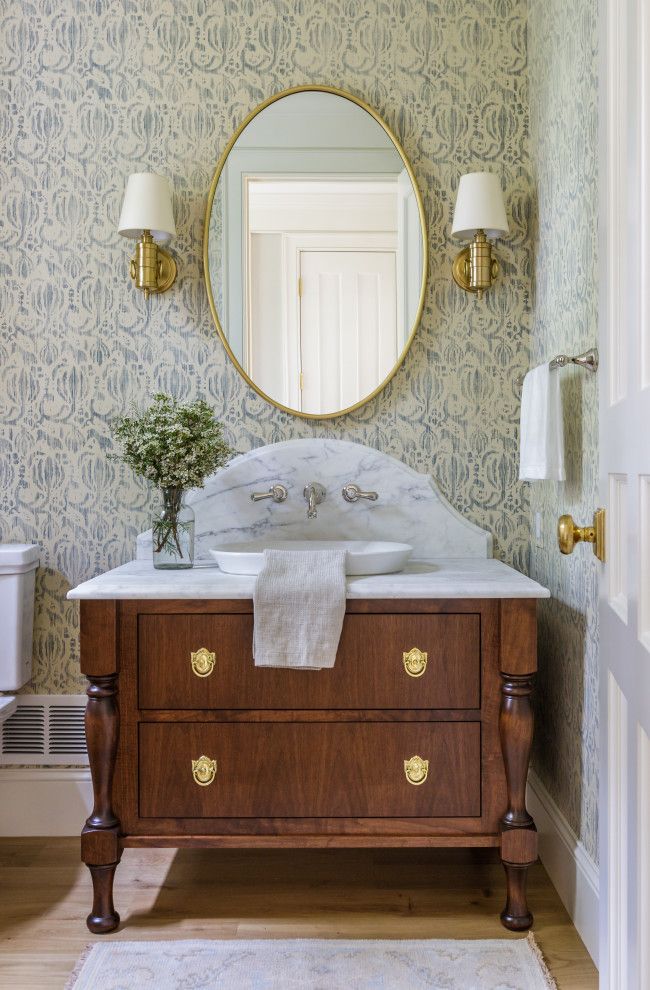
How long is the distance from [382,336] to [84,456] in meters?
0.95

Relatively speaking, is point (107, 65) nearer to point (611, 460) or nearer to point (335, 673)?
point (335, 673)

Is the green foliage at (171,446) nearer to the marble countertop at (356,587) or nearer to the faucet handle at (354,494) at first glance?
the marble countertop at (356,587)

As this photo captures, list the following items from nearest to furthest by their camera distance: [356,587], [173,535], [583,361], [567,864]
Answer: [583,361]
[356,587]
[567,864]
[173,535]

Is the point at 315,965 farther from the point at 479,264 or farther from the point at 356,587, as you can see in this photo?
the point at 479,264

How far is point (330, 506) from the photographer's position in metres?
2.45

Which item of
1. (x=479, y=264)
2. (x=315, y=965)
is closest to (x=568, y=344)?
(x=479, y=264)

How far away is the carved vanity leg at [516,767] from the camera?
187 centimetres

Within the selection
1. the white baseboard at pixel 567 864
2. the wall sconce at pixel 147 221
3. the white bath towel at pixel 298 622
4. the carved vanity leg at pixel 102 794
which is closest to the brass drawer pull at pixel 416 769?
the white bath towel at pixel 298 622

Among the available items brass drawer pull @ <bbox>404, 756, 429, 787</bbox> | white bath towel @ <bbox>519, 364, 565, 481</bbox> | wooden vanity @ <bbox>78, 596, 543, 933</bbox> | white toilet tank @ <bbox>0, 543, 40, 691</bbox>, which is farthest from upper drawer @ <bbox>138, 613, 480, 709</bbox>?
white toilet tank @ <bbox>0, 543, 40, 691</bbox>

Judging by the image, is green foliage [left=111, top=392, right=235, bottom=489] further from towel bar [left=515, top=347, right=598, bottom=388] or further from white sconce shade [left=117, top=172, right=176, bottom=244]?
towel bar [left=515, top=347, right=598, bottom=388]

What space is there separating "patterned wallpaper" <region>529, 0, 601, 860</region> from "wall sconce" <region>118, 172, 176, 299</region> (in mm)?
1059

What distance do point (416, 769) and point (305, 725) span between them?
0.89 ft

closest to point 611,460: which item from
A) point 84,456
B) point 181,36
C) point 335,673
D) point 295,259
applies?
point 335,673

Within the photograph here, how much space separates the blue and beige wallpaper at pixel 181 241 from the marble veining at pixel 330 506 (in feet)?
0.21
